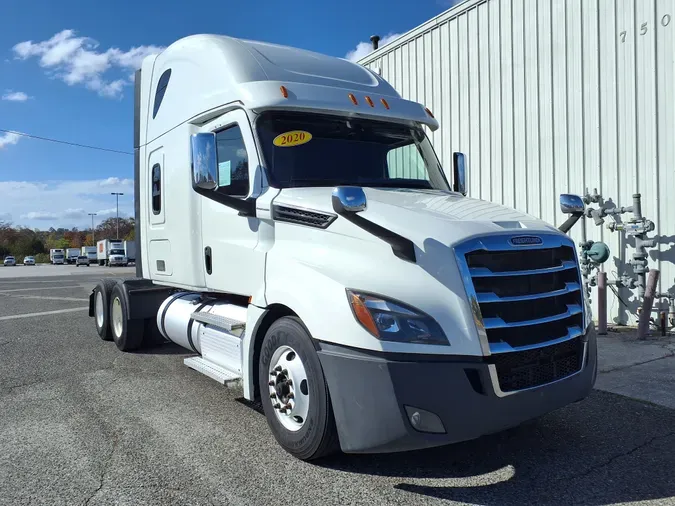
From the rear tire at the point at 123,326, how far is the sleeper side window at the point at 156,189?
5.21 feet

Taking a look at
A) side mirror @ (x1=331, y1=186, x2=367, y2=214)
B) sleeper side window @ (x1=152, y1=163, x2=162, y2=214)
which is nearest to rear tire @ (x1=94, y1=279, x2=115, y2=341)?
sleeper side window @ (x1=152, y1=163, x2=162, y2=214)

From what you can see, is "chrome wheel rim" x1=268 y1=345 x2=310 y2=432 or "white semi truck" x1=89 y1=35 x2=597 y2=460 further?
"chrome wheel rim" x1=268 y1=345 x2=310 y2=432

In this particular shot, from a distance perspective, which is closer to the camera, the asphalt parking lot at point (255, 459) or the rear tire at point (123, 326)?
the asphalt parking lot at point (255, 459)

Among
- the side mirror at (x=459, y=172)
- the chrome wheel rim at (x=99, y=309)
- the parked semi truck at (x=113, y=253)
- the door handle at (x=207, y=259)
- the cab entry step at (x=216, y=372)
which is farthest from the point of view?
the parked semi truck at (x=113, y=253)

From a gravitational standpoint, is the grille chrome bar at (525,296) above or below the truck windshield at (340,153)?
below

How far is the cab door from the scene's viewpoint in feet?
14.5

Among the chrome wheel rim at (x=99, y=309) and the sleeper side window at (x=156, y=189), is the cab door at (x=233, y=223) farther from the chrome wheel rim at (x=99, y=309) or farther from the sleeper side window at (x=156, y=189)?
the chrome wheel rim at (x=99, y=309)

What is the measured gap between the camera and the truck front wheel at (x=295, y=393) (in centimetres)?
345

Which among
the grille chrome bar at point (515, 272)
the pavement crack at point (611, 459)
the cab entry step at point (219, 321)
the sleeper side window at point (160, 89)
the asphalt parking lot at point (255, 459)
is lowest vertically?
the pavement crack at point (611, 459)

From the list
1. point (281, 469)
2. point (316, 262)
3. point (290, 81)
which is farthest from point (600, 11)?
point (281, 469)

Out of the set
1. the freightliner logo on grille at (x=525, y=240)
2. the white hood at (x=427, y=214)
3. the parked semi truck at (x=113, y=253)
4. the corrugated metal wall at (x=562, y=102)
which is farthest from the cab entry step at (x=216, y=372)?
the parked semi truck at (x=113, y=253)

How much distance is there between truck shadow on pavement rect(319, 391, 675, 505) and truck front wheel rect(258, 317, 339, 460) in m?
0.26

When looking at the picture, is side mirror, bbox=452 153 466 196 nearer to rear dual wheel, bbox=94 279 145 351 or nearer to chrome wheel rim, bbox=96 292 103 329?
rear dual wheel, bbox=94 279 145 351

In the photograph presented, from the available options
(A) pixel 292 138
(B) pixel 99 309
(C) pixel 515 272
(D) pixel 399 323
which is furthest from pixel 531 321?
(B) pixel 99 309
